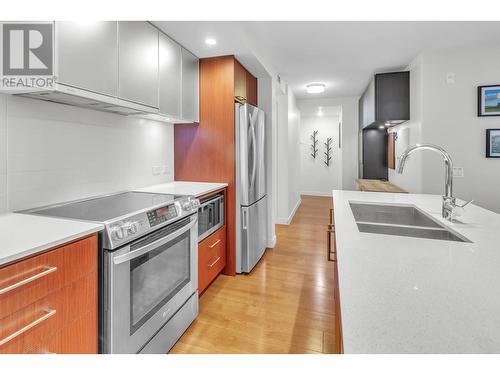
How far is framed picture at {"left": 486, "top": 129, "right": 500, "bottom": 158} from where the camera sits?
3.08 meters

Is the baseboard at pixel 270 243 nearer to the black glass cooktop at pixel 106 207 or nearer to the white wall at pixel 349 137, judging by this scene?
the black glass cooktop at pixel 106 207

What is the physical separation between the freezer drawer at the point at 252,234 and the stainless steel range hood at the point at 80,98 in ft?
4.69

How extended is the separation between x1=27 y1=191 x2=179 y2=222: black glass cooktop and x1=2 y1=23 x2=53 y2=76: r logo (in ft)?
2.40

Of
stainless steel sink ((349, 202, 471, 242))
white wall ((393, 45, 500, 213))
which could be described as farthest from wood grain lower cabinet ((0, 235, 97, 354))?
white wall ((393, 45, 500, 213))

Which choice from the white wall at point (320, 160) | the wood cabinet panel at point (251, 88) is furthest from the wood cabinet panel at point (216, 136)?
the white wall at point (320, 160)

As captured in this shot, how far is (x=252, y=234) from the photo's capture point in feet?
9.57

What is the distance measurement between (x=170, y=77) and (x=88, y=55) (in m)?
0.84

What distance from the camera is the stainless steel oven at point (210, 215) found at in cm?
231

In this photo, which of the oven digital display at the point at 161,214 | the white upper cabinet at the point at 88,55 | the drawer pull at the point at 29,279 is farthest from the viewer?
the oven digital display at the point at 161,214

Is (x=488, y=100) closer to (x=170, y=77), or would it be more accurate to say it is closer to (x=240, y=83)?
(x=240, y=83)

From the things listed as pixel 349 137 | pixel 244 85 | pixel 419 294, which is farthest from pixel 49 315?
pixel 349 137

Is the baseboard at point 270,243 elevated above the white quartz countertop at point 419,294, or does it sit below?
below
